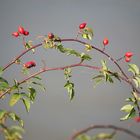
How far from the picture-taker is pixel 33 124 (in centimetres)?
160

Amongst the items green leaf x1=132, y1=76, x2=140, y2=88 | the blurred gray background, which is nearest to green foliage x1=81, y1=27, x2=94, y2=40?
green leaf x1=132, y1=76, x2=140, y2=88

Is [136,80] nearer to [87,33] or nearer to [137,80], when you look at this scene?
[137,80]

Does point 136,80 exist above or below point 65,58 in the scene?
below

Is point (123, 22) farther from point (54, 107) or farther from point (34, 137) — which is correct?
point (34, 137)

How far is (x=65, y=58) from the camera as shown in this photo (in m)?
1.68

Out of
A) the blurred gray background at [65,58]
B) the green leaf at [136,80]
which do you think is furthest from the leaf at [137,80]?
the blurred gray background at [65,58]

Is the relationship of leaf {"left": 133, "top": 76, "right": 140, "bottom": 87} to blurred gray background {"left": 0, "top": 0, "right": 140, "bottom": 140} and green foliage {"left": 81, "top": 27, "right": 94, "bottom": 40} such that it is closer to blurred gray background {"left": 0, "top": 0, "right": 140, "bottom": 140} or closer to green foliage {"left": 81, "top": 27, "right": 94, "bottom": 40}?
green foliage {"left": 81, "top": 27, "right": 94, "bottom": 40}

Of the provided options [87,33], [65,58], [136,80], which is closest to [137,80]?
[136,80]

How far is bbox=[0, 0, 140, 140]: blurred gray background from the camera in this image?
162 centimetres

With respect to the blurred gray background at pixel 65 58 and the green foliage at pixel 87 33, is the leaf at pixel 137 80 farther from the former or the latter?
the blurred gray background at pixel 65 58

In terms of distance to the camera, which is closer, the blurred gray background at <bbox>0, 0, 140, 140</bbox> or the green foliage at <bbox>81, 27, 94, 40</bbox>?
the green foliage at <bbox>81, 27, 94, 40</bbox>

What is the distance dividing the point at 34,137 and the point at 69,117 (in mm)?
204

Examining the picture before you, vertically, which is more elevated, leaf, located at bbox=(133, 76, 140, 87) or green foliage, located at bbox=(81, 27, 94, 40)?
green foliage, located at bbox=(81, 27, 94, 40)

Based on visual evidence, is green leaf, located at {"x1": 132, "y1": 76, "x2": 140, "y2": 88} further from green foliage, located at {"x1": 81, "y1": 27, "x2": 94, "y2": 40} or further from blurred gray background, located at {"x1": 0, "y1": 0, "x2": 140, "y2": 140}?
blurred gray background, located at {"x1": 0, "y1": 0, "x2": 140, "y2": 140}
